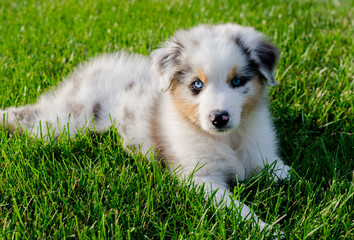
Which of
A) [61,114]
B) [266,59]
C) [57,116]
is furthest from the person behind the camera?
[61,114]

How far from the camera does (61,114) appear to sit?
3.75 meters

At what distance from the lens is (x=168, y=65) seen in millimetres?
3100

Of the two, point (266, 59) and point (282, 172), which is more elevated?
point (266, 59)

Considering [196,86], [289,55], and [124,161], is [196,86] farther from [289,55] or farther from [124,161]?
[289,55]

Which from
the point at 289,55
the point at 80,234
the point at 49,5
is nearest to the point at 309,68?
the point at 289,55

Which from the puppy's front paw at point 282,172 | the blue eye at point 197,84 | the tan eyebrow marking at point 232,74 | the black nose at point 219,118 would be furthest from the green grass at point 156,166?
the tan eyebrow marking at point 232,74

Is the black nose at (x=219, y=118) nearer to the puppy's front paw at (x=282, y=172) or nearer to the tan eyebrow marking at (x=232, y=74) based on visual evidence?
the tan eyebrow marking at (x=232, y=74)

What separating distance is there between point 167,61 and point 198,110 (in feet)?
1.62

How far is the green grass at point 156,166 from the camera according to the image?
250 cm

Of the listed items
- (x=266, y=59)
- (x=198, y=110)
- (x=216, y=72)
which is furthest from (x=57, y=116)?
(x=266, y=59)

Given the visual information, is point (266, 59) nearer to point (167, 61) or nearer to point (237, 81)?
point (237, 81)

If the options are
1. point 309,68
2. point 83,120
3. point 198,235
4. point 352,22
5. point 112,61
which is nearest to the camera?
point 198,235

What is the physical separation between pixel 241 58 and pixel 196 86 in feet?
1.21

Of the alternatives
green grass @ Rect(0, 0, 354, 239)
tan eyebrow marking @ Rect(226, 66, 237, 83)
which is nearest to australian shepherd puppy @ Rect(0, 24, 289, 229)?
tan eyebrow marking @ Rect(226, 66, 237, 83)
